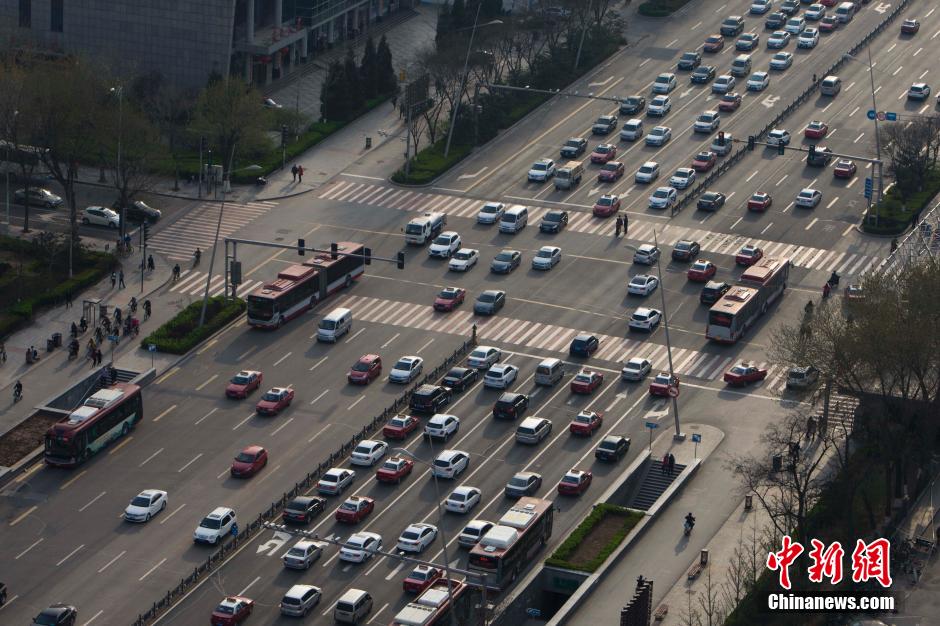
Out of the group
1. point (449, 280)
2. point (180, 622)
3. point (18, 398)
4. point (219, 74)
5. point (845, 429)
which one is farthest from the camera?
point (219, 74)

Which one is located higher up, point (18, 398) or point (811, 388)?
point (811, 388)

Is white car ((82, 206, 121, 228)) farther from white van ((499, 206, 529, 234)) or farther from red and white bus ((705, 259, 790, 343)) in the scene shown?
red and white bus ((705, 259, 790, 343))

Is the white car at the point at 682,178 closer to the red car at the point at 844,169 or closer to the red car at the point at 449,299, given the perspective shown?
the red car at the point at 844,169

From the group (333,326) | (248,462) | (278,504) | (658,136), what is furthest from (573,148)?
(278,504)

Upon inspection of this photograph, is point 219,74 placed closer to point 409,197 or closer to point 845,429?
point 409,197

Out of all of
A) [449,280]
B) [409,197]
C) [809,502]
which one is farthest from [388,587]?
[409,197]

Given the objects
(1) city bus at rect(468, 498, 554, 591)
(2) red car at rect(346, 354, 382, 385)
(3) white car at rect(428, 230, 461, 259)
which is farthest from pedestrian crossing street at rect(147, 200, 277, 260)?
(1) city bus at rect(468, 498, 554, 591)

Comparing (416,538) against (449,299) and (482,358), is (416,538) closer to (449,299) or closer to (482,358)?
(482,358)
